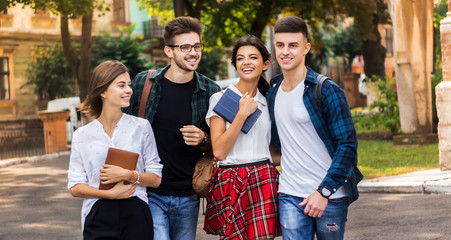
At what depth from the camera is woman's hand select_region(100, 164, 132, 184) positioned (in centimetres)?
383

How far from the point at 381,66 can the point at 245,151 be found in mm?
34434

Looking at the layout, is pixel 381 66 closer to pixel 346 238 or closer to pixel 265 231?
pixel 346 238

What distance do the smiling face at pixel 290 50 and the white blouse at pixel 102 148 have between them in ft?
2.89

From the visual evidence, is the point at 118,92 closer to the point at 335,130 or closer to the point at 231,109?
the point at 231,109

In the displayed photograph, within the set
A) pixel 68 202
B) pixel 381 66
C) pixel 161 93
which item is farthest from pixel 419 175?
pixel 381 66

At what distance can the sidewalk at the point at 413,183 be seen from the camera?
33.9 feet

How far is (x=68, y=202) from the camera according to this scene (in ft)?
38.8

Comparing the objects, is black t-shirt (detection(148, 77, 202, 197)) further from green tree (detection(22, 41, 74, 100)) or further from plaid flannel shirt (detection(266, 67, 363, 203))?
green tree (detection(22, 41, 74, 100))

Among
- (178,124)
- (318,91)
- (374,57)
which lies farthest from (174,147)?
(374,57)

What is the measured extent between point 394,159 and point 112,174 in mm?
12180

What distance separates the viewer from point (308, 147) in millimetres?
3988

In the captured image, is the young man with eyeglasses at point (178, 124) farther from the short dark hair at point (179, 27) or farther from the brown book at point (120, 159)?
the brown book at point (120, 159)

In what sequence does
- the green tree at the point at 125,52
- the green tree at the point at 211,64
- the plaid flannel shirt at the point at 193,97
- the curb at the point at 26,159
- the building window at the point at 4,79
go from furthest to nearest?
1. the green tree at the point at 211,64
2. the green tree at the point at 125,52
3. the building window at the point at 4,79
4. the curb at the point at 26,159
5. the plaid flannel shirt at the point at 193,97

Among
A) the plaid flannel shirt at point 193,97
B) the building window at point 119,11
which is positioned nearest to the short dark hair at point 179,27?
the plaid flannel shirt at point 193,97
